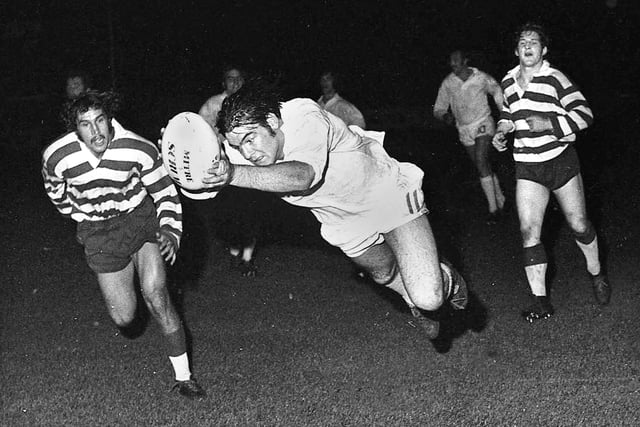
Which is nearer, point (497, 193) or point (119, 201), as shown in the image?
point (119, 201)

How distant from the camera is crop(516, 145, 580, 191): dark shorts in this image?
21.1 ft

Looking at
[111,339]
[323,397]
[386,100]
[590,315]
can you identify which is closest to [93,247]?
[111,339]

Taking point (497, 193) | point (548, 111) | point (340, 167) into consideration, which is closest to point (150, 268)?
point (340, 167)

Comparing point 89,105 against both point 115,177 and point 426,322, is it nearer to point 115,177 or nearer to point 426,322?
point 115,177

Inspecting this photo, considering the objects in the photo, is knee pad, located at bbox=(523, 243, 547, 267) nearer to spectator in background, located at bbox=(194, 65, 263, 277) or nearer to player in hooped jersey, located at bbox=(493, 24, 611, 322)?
player in hooped jersey, located at bbox=(493, 24, 611, 322)

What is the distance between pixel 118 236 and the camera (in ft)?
19.4

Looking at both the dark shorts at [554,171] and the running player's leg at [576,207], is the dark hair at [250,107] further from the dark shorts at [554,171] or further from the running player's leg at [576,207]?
the running player's leg at [576,207]

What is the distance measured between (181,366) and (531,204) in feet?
8.60

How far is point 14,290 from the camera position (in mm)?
8383

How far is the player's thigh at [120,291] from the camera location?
6.08 m

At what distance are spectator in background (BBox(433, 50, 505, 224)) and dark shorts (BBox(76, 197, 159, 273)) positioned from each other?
450 centimetres

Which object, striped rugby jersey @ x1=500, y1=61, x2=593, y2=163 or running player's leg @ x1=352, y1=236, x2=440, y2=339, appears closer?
running player's leg @ x1=352, y1=236, x2=440, y2=339

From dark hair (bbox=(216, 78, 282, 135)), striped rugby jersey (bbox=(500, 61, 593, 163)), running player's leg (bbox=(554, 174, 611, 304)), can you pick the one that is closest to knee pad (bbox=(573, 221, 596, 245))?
running player's leg (bbox=(554, 174, 611, 304))

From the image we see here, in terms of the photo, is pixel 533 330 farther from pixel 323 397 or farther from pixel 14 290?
pixel 14 290
